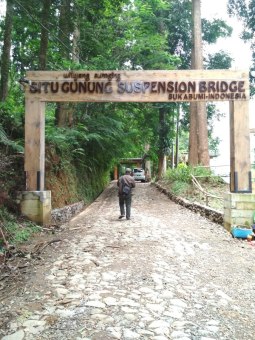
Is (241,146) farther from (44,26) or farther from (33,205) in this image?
(44,26)

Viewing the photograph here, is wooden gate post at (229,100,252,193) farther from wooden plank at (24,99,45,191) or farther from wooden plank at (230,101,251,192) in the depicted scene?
wooden plank at (24,99,45,191)

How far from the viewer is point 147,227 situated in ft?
29.7

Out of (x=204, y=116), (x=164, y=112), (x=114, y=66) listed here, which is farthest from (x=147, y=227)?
(x=164, y=112)

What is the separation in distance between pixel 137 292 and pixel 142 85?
18.6 feet

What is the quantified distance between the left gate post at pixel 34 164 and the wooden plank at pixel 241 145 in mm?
4876

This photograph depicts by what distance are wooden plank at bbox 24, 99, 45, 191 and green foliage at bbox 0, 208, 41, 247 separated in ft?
3.31

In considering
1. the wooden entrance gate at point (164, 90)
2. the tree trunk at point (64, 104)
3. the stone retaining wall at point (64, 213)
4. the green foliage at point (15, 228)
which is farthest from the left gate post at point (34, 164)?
the tree trunk at point (64, 104)

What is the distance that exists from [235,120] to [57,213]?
19.0 feet

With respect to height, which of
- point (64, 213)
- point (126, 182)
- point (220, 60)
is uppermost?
point (220, 60)

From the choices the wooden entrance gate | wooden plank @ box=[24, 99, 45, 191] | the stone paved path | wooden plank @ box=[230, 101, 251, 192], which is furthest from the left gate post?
wooden plank @ box=[230, 101, 251, 192]

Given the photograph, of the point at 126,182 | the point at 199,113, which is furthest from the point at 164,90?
the point at 199,113

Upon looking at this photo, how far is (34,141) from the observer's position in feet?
29.3

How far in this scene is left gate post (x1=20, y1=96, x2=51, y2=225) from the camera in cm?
883

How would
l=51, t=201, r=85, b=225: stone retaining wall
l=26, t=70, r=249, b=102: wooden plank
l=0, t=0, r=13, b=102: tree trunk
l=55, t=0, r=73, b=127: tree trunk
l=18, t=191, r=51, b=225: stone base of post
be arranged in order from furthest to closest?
1. l=55, t=0, r=73, b=127: tree trunk
2. l=0, t=0, r=13, b=102: tree trunk
3. l=51, t=201, r=85, b=225: stone retaining wall
4. l=18, t=191, r=51, b=225: stone base of post
5. l=26, t=70, r=249, b=102: wooden plank
